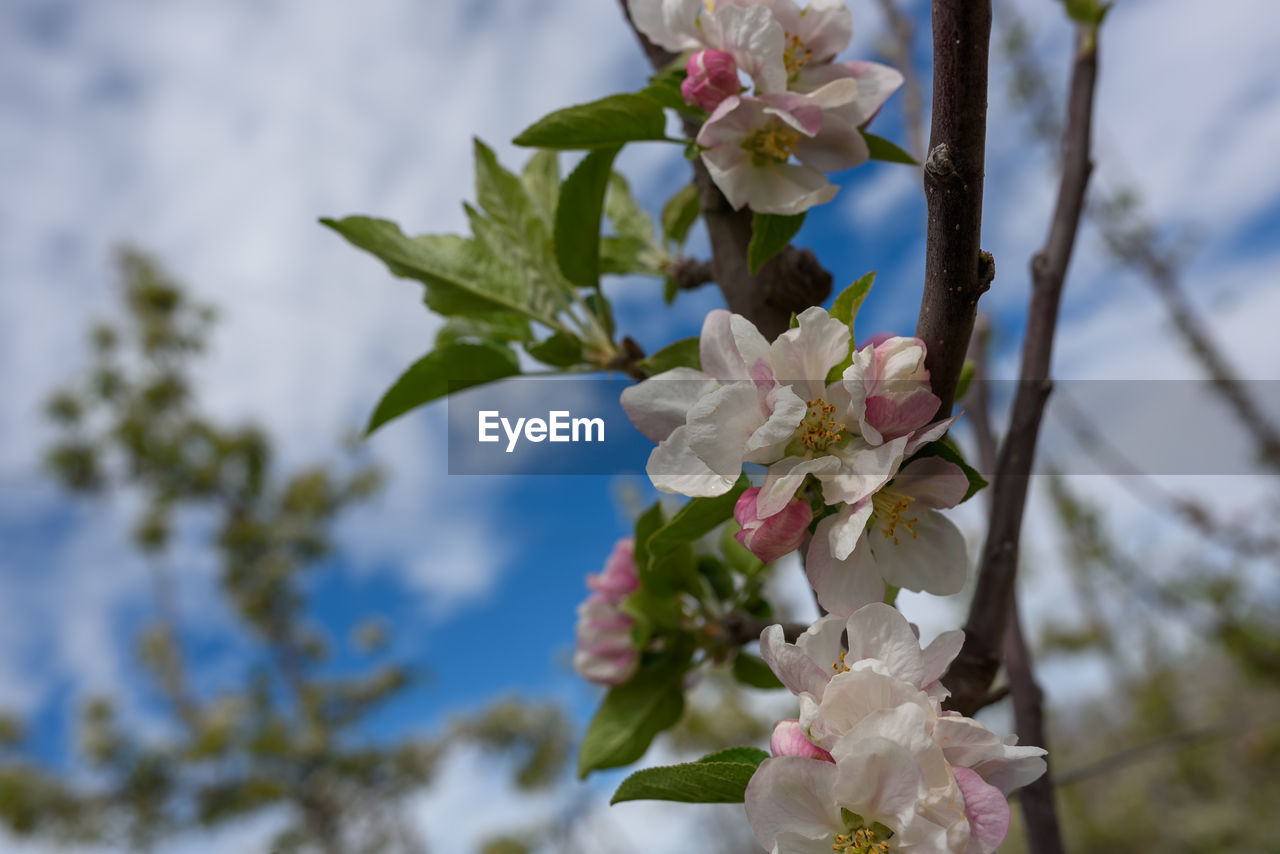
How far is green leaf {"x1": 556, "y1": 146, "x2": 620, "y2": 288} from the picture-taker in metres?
0.61

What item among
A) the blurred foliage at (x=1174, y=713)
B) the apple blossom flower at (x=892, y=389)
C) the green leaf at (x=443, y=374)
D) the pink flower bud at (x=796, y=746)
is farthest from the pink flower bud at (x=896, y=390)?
the blurred foliage at (x=1174, y=713)

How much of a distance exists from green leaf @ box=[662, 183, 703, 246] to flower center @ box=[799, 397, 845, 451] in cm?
39

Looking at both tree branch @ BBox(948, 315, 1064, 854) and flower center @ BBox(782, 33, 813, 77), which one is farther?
tree branch @ BBox(948, 315, 1064, 854)

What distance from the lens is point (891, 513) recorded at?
0.43 metres

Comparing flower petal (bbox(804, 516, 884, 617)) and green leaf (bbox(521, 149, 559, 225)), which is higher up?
green leaf (bbox(521, 149, 559, 225))

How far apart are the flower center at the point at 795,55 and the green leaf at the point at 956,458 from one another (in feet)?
0.96

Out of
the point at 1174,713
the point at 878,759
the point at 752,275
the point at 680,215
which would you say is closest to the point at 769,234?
the point at 752,275

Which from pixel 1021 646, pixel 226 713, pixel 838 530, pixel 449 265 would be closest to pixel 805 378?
pixel 838 530

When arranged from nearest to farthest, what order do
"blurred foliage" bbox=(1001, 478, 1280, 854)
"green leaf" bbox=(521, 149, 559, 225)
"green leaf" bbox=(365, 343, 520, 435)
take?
"green leaf" bbox=(365, 343, 520, 435) → "green leaf" bbox=(521, 149, 559, 225) → "blurred foliage" bbox=(1001, 478, 1280, 854)

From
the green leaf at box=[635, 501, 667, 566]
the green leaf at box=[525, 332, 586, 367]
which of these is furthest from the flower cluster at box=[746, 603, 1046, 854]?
the green leaf at box=[525, 332, 586, 367]

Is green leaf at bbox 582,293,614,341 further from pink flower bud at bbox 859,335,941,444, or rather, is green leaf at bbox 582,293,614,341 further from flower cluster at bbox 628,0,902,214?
pink flower bud at bbox 859,335,941,444

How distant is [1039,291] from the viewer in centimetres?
71

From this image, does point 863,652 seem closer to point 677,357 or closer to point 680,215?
point 677,357

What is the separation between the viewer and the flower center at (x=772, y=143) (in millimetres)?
534
